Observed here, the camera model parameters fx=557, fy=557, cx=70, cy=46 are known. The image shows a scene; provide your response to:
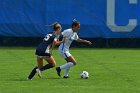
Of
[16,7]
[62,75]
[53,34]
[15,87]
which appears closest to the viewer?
[15,87]

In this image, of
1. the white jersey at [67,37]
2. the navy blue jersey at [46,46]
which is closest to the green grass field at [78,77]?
the navy blue jersey at [46,46]

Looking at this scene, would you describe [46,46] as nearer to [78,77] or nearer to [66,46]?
[66,46]

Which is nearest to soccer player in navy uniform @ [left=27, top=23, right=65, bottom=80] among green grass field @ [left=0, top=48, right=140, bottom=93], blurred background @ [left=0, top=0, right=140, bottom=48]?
green grass field @ [left=0, top=48, right=140, bottom=93]

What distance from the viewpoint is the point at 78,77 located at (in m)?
16.8

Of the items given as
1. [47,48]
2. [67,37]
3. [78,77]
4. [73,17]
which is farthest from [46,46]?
[73,17]

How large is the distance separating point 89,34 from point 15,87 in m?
18.2

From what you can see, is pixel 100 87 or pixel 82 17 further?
pixel 82 17

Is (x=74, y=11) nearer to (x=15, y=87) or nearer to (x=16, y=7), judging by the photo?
(x=16, y=7)

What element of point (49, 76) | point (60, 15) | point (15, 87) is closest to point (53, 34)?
point (49, 76)

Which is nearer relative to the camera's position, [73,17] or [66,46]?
[66,46]

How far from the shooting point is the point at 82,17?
105 ft

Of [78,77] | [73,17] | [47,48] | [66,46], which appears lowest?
[73,17]

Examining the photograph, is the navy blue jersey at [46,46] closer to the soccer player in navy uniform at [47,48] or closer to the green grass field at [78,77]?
the soccer player in navy uniform at [47,48]

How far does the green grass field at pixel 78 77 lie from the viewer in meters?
13.9
